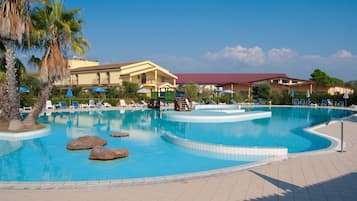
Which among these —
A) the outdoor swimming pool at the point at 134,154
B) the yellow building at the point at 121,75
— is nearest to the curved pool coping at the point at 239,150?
the outdoor swimming pool at the point at 134,154

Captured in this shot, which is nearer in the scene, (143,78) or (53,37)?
(53,37)

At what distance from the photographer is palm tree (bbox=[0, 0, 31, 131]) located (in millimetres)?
11055

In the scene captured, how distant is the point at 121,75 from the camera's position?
34.7m

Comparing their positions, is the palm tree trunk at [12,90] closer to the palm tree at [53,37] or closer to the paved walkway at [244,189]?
the palm tree at [53,37]

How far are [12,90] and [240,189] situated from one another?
10.5 metres

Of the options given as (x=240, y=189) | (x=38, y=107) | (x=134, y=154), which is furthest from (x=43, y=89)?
(x=240, y=189)

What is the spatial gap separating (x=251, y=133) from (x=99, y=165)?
797 centimetres

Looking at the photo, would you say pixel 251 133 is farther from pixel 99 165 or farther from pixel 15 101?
pixel 15 101

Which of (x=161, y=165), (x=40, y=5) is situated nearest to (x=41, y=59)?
(x=40, y=5)

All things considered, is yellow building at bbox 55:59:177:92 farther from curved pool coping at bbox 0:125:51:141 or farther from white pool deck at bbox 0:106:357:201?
white pool deck at bbox 0:106:357:201

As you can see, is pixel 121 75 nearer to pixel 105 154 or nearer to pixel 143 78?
pixel 143 78

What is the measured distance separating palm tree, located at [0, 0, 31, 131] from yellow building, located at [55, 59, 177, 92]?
21.8m

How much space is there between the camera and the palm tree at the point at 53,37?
12.4 meters

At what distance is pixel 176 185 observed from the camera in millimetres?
5281
